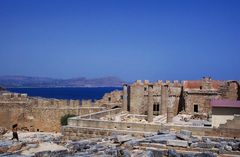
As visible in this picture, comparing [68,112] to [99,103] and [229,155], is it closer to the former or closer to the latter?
[99,103]

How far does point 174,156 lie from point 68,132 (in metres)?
9.02

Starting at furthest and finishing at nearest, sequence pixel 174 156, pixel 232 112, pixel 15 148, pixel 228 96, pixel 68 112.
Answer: pixel 68 112, pixel 228 96, pixel 232 112, pixel 15 148, pixel 174 156

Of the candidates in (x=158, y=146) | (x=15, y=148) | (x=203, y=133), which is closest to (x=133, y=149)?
(x=158, y=146)

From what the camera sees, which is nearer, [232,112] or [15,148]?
[15,148]

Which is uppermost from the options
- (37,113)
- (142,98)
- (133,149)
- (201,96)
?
(201,96)

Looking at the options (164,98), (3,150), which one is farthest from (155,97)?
(3,150)

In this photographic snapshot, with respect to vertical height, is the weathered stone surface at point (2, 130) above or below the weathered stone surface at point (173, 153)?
below

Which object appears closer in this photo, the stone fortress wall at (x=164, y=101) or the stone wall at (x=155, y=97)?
the stone fortress wall at (x=164, y=101)

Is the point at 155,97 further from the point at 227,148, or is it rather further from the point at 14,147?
the point at 14,147

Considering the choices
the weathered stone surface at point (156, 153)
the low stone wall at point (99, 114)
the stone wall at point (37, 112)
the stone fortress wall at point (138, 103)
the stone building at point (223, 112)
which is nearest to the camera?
the weathered stone surface at point (156, 153)

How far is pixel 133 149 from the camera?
1174 cm

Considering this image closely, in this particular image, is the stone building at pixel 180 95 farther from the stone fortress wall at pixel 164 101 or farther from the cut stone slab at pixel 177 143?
the cut stone slab at pixel 177 143

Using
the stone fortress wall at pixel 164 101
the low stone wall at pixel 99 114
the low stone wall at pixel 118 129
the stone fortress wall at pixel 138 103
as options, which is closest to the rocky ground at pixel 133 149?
the low stone wall at pixel 118 129

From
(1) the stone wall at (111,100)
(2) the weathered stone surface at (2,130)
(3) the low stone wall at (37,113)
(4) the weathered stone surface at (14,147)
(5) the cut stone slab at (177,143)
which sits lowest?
(2) the weathered stone surface at (2,130)
